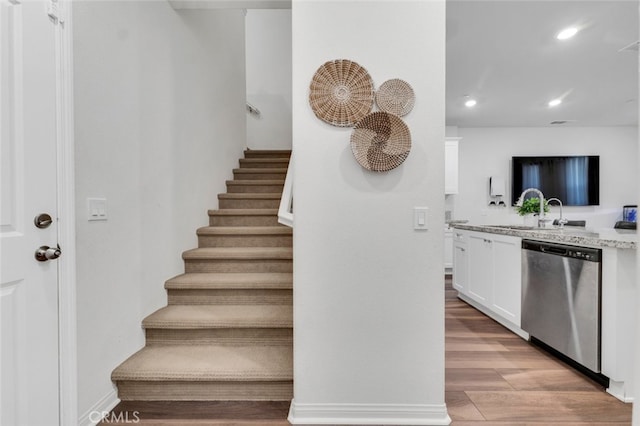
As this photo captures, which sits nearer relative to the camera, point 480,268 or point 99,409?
point 99,409

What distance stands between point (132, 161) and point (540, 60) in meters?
4.20

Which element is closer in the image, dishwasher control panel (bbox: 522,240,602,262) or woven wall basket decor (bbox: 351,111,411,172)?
woven wall basket decor (bbox: 351,111,411,172)

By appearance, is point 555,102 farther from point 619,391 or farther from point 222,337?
point 222,337

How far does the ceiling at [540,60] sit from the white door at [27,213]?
272 centimetres

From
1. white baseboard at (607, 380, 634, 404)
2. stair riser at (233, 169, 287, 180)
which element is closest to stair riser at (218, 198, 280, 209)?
stair riser at (233, 169, 287, 180)

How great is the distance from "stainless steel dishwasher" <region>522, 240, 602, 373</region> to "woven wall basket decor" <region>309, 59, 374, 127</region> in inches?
70.0

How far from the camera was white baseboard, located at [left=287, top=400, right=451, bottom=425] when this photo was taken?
1722mm

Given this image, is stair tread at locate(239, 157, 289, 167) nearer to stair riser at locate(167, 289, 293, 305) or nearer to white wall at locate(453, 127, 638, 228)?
stair riser at locate(167, 289, 293, 305)

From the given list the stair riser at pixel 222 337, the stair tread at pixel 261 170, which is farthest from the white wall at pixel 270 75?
the stair riser at pixel 222 337

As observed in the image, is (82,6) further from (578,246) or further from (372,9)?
(578,246)

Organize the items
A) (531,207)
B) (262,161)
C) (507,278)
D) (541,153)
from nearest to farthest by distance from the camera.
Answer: (507,278) < (531,207) < (262,161) < (541,153)

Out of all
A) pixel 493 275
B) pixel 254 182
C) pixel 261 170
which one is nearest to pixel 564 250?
pixel 493 275

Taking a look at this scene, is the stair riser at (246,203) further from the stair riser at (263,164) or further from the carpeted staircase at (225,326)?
the stair riser at (263,164)

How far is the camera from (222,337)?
2.19m
